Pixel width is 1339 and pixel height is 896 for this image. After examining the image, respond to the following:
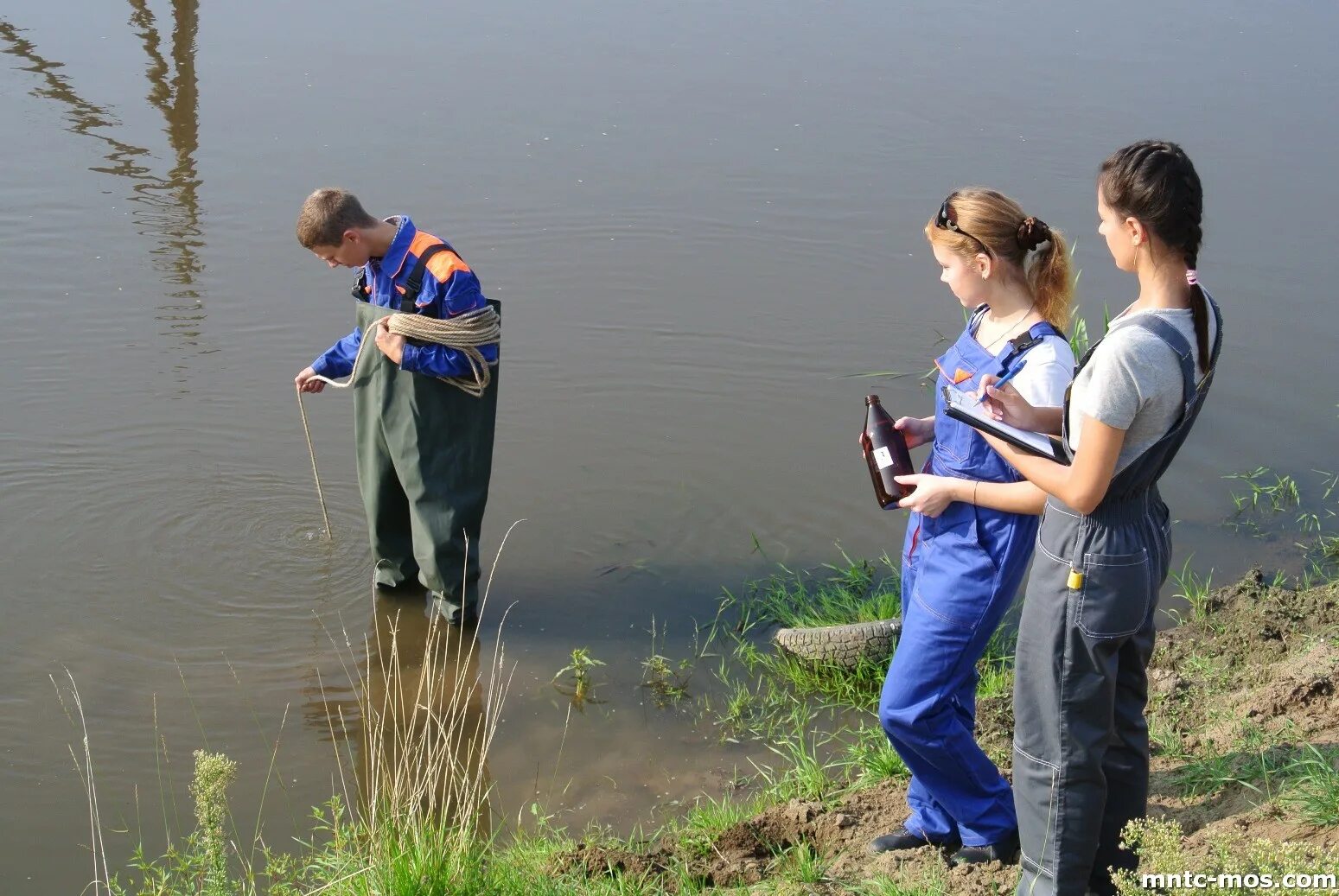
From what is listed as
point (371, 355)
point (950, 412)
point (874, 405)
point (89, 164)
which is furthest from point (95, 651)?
point (89, 164)

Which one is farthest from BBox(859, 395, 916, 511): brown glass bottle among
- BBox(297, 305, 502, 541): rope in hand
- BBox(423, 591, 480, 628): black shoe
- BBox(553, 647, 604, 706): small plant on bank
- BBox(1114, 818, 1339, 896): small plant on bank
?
BBox(423, 591, 480, 628): black shoe

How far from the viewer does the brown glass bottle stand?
3709 mm

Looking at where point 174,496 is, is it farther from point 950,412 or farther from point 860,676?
point 950,412

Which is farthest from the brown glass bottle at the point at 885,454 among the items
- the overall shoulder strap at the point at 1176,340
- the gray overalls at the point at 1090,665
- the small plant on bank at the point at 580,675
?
the small plant on bank at the point at 580,675

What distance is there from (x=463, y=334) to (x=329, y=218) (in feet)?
2.12

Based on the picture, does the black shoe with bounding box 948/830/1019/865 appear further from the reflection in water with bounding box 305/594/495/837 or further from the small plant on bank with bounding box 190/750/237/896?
the small plant on bank with bounding box 190/750/237/896

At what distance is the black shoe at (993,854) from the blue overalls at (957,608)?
17 millimetres

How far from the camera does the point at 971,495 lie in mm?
3389

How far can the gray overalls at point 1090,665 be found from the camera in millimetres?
2982

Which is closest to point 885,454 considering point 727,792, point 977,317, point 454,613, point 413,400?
point 977,317

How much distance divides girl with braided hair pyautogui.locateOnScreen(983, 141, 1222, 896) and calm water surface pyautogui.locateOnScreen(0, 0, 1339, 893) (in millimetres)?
1892

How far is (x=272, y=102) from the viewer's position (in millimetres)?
11164

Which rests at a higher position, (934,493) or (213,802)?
(934,493)

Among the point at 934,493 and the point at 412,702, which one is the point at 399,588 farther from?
the point at 934,493
